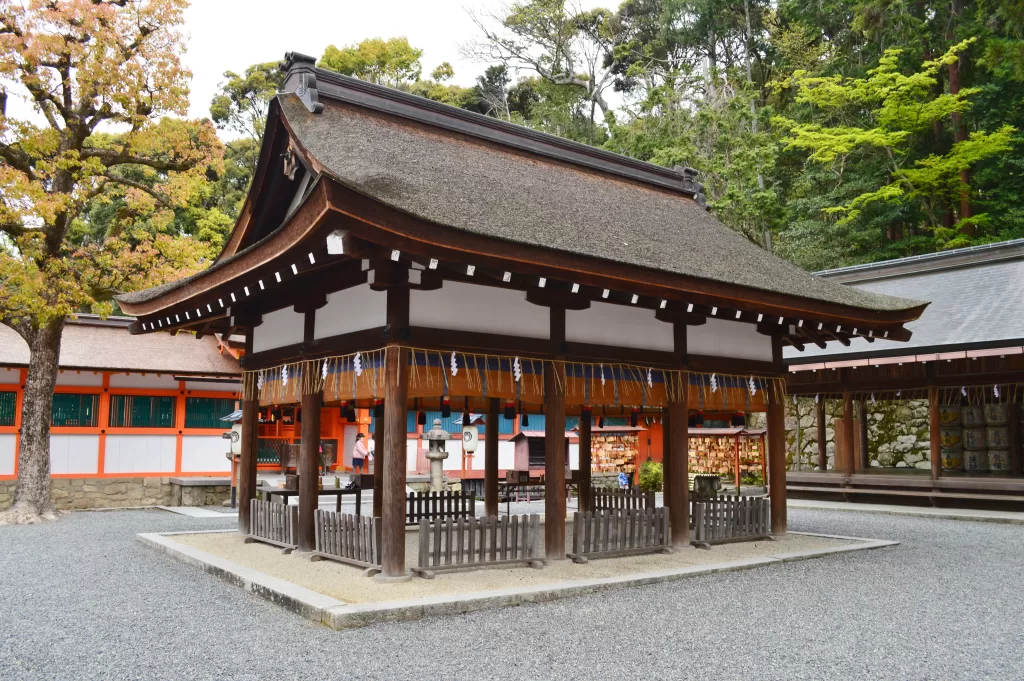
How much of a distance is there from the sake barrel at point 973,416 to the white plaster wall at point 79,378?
22552mm

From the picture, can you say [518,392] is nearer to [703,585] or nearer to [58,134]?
[703,585]

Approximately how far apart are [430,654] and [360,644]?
62 cm

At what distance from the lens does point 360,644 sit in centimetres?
598

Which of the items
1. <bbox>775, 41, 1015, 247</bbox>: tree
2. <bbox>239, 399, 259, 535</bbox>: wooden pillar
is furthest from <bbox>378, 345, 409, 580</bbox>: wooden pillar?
<bbox>775, 41, 1015, 247</bbox>: tree

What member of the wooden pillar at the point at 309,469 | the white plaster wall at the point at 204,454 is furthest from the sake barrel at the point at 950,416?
the white plaster wall at the point at 204,454

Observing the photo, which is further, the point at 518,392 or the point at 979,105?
the point at 979,105

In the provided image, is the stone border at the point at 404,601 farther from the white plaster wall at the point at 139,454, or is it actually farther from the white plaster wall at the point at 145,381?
the white plaster wall at the point at 145,381

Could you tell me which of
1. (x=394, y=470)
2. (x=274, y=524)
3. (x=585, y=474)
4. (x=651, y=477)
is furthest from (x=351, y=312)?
(x=651, y=477)

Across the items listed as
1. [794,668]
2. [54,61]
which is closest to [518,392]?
[794,668]

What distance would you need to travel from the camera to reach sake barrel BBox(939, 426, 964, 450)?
854 inches

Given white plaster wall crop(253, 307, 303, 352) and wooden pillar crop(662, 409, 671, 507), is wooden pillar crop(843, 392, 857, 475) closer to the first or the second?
wooden pillar crop(662, 409, 671, 507)

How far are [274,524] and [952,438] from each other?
19570 mm

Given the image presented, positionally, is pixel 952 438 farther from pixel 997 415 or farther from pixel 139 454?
pixel 139 454

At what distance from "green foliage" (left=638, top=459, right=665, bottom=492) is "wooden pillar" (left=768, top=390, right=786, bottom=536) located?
11.5 m
